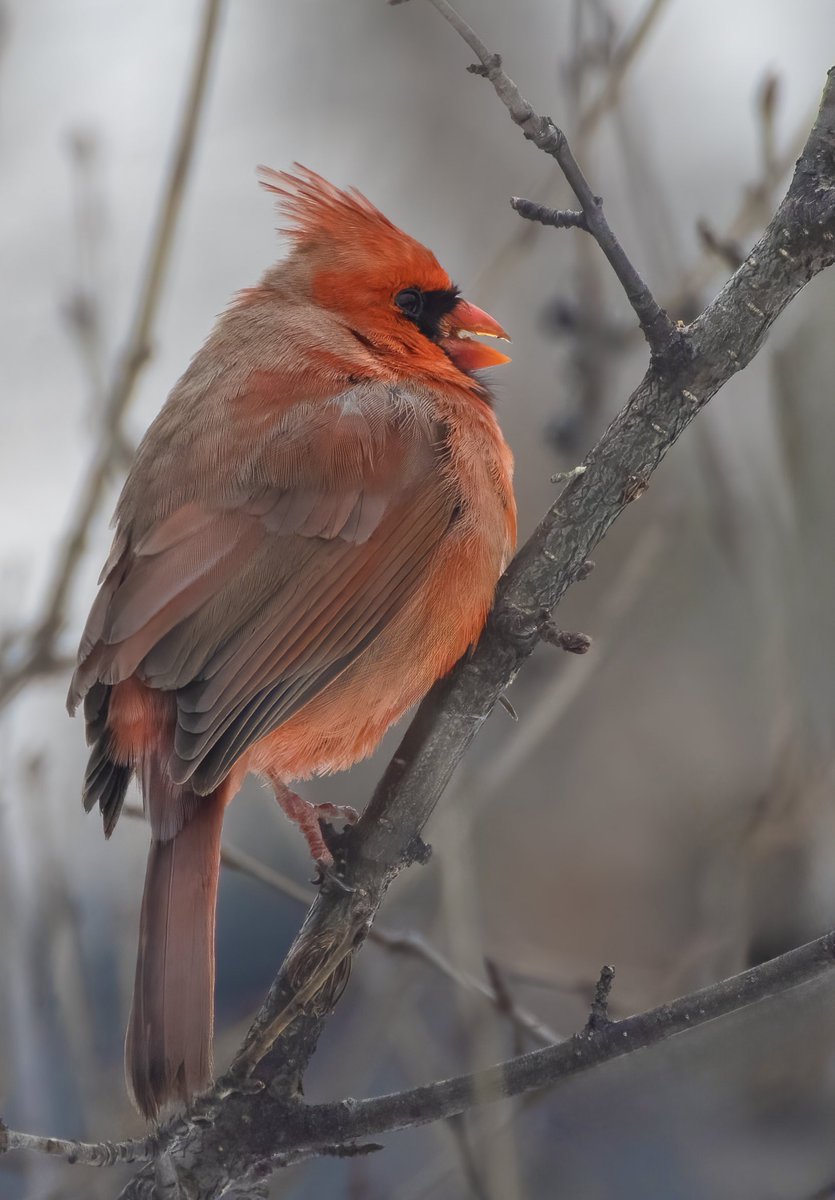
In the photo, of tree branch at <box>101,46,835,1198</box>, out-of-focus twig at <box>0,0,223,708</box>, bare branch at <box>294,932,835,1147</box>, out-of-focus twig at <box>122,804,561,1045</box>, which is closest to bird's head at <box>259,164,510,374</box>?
out-of-focus twig at <box>0,0,223,708</box>

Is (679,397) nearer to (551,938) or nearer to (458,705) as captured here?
(458,705)

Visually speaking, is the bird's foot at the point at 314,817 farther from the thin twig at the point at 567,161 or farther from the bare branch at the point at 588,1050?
the thin twig at the point at 567,161

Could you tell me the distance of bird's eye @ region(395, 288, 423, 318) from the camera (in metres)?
3.14

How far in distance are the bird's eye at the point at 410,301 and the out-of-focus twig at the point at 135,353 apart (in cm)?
69

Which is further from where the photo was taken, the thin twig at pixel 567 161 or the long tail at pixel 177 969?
the long tail at pixel 177 969

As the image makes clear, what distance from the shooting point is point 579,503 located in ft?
7.48

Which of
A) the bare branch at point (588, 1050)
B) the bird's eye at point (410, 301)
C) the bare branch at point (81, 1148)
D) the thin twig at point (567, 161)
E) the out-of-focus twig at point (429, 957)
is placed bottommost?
the bare branch at point (588, 1050)

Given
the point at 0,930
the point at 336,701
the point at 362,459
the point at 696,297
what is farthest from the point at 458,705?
the point at 696,297

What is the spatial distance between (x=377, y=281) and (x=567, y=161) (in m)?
1.30

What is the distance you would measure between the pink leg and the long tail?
18cm

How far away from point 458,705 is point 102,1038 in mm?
1456

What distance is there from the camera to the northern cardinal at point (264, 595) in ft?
7.74

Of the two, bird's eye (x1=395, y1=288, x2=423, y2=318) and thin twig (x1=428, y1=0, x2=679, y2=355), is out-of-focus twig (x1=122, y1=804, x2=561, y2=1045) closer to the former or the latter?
thin twig (x1=428, y1=0, x2=679, y2=355)

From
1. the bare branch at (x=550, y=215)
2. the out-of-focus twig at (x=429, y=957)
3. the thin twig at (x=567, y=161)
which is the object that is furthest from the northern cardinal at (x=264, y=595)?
the bare branch at (x=550, y=215)
